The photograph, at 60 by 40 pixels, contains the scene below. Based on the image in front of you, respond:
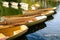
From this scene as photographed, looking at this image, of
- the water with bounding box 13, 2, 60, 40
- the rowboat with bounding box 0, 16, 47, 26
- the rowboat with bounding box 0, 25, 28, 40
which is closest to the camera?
the rowboat with bounding box 0, 25, 28, 40

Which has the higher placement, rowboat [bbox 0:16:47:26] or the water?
rowboat [bbox 0:16:47:26]

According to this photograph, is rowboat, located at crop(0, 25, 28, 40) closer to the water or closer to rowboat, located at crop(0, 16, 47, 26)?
the water

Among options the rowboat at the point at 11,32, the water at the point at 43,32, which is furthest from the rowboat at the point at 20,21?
the rowboat at the point at 11,32

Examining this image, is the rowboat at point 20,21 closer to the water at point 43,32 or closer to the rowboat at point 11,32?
the water at point 43,32

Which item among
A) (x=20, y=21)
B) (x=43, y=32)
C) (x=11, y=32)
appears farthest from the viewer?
(x=20, y=21)

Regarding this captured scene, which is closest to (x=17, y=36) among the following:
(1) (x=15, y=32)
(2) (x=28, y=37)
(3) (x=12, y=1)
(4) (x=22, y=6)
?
(1) (x=15, y=32)

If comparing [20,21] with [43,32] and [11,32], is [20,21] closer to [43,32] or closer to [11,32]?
[43,32]

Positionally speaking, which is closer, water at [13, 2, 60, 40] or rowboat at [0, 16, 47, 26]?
water at [13, 2, 60, 40]

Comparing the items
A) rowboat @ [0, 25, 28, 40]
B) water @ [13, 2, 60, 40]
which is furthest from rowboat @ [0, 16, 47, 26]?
rowboat @ [0, 25, 28, 40]

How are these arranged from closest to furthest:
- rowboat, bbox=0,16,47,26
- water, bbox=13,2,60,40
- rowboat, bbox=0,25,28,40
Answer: rowboat, bbox=0,25,28,40
water, bbox=13,2,60,40
rowboat, bbox=0,16,47,26

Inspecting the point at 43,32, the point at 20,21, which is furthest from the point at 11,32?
the point at 20,21

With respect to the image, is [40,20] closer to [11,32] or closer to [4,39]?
[11,32]

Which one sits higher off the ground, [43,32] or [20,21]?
[20,21]

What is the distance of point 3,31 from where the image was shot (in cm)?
825
